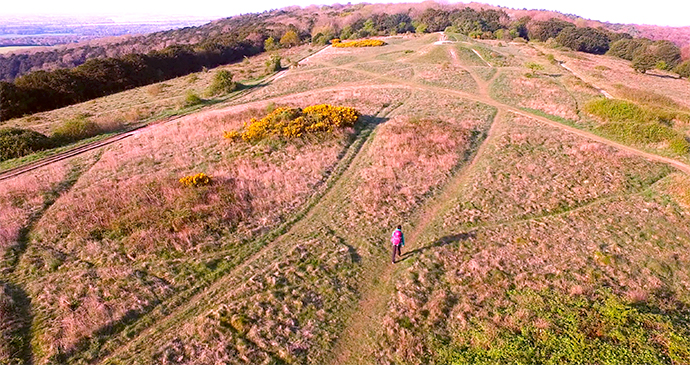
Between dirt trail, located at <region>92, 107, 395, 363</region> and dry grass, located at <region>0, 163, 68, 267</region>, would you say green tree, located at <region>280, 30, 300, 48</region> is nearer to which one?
dry grass, located at <region>0, 163, 68, 267</region>

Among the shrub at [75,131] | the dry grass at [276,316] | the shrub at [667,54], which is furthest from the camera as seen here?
the shrub at [667,54]

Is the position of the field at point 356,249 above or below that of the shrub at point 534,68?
below

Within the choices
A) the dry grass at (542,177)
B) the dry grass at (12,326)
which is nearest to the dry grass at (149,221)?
the dry grass at (12,326)

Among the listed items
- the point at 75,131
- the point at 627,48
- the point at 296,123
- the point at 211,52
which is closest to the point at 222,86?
the point at 75,131

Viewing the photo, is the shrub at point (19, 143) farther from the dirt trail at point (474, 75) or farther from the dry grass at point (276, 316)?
the dirt trail at point (474, 75)

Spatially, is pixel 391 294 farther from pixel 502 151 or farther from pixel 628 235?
pixel 502 151

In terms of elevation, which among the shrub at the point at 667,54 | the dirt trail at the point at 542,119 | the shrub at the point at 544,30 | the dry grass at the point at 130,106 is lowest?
the dry grass at the point at 130,106

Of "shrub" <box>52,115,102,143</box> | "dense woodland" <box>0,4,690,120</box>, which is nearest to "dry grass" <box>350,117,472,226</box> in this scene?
"shrub" <box>52,115,102,143</box>

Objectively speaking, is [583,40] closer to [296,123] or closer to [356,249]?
[296,123]

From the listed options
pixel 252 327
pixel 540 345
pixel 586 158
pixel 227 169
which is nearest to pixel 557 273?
pixel 540 345
